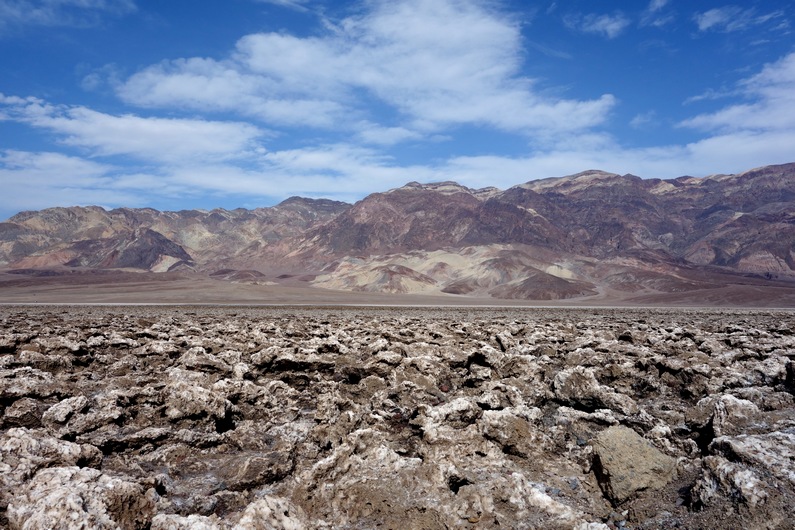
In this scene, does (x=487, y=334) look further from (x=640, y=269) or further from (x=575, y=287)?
(x=640, y=269)

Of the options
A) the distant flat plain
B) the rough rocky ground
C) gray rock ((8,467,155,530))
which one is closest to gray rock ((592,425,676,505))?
the rough rocky ground

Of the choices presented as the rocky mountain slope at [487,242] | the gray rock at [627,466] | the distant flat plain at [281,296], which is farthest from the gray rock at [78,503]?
the rocky mountain slope at [487,242]

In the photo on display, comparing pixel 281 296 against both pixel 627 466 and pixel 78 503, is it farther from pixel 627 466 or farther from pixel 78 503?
pixel 78 503

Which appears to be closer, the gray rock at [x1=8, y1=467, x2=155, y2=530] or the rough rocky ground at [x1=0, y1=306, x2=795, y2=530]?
the gray rock at [x1=8, y1=467, x2=155, y2=530]

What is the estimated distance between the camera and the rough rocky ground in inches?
136

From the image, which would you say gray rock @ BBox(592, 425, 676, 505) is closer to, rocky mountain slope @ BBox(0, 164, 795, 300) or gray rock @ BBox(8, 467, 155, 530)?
gray rock @ BBox(8, 467, 155, 530)

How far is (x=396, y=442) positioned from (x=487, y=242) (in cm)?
12907

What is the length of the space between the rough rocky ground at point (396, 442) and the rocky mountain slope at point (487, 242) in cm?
8205

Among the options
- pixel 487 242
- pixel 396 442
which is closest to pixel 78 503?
pixel 396 442

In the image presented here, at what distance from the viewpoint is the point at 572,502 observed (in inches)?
164

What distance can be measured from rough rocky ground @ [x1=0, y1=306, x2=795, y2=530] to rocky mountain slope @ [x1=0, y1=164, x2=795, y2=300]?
269ft

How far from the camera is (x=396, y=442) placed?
207 inches

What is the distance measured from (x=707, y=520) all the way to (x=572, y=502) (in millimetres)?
1074

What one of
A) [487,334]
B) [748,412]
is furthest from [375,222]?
[748,412]
